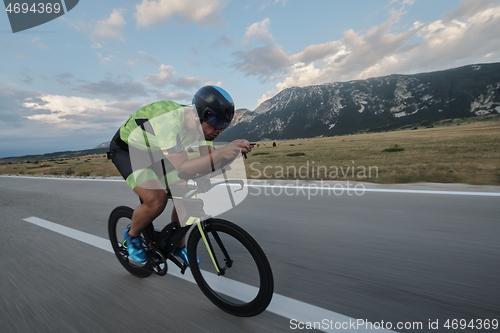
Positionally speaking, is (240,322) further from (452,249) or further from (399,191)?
(399,191)

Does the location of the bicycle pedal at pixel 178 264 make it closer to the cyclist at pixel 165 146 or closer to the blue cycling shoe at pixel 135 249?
the cyclist at pixel 165 146

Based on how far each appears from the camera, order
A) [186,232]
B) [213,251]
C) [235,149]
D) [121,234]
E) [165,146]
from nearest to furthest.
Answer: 1. [235,149]
2. [165,146]
3. [213,251]
4. [186,232]
5. [121,234]

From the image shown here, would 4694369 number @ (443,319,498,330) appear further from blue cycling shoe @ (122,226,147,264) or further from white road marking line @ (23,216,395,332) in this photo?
blue cycling shoe @ (122,226,147,264)

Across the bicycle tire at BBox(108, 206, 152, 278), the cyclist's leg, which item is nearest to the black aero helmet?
the cyclist's leg

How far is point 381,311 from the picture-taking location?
1826 millimetres

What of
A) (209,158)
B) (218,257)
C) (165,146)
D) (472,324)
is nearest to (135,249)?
(218,257)

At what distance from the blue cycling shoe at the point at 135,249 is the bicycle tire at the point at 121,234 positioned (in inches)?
6.5

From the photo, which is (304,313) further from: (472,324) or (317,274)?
(472,324)

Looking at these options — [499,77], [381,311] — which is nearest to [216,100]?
[381,311]

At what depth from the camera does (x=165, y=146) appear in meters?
1.76

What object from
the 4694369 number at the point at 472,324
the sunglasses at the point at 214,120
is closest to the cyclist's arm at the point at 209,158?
the sunglasses at the point at 214,120

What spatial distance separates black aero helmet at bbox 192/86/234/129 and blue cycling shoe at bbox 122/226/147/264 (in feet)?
4.40

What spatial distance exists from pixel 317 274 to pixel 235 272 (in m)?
0.77

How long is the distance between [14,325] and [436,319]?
9.94ft
